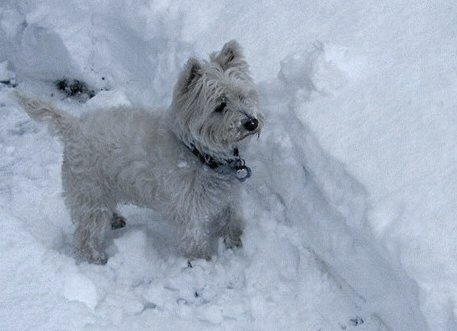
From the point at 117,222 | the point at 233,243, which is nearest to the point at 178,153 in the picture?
the point at 233,243

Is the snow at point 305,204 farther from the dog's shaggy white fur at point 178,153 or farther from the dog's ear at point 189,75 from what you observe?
the dog's ear at point 189,75

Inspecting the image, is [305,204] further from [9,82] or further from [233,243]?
[9,82]

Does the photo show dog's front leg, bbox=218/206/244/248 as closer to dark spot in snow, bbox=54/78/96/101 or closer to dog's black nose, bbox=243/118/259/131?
dog's black nose, bbox=243/118/259/131

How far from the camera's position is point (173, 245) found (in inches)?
188

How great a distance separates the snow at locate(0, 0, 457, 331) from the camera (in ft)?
11.8

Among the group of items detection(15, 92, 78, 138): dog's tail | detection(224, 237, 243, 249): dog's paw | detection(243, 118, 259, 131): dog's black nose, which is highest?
detection(243, 118, 259, 131): dog's black nose

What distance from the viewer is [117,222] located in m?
Result: 5.00

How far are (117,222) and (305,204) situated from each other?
5.81 feet

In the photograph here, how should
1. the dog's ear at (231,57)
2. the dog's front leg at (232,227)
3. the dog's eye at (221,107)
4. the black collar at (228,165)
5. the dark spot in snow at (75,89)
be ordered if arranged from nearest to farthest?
1. the dog's eye at (221,107)
2. the dog's ear at (231,57)
3. the black collar at (228,165)
4. the dog's front leg at (232,227)
5. the dark spot in snow at (75,89)

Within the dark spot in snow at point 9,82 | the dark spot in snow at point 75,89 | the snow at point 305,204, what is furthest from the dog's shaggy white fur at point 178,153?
the dark spot in snow at point 9,82

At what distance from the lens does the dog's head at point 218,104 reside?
150 inches

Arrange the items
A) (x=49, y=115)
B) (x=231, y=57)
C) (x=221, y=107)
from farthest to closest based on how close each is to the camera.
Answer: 1. (x=49, y=115)
2. (x=231, y=57)
3. (x=221, y=107)

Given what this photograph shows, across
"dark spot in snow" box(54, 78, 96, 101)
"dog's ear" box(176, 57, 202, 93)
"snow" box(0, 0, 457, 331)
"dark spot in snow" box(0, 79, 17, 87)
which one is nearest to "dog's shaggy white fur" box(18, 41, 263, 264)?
"dog's ear" box(176, 57, 202, 93)

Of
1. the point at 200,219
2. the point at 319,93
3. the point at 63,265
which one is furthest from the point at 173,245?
the point at 319,93
